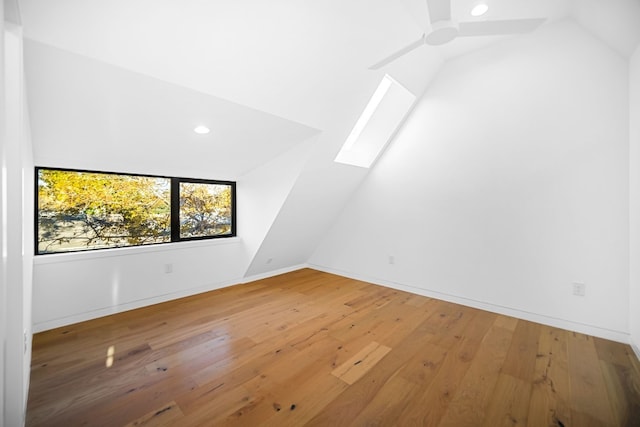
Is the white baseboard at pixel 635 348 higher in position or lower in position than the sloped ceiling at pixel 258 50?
lower

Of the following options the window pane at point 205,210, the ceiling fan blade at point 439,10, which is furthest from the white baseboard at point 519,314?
the ceiling fan blade at point 439,10

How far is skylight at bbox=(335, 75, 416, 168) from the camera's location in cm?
330

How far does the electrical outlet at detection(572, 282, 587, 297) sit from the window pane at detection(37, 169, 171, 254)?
441 cm

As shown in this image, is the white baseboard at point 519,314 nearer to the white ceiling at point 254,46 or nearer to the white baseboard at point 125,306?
the white baseboard at point 125,306

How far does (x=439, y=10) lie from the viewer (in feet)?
4.83

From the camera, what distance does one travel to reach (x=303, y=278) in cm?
419

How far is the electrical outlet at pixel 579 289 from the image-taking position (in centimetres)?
241

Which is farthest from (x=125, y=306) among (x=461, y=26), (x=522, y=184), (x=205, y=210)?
(x=522, y=184)

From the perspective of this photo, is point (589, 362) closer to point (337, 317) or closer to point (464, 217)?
point (464, 217)

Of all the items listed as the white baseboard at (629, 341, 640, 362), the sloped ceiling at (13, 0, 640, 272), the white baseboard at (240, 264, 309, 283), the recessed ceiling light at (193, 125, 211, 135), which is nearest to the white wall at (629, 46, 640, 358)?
the white baseboard at (629, 341, 640, 362)

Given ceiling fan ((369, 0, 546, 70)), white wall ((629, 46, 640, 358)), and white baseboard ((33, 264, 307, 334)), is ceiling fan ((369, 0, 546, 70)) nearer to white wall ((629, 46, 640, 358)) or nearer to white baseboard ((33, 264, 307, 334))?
white wall ((629, 46, 640, 358))

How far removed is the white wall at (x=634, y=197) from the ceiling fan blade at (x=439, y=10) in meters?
1.69

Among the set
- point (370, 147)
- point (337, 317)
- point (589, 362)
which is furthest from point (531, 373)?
point (370, 147)

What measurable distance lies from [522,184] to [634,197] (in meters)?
0.76
